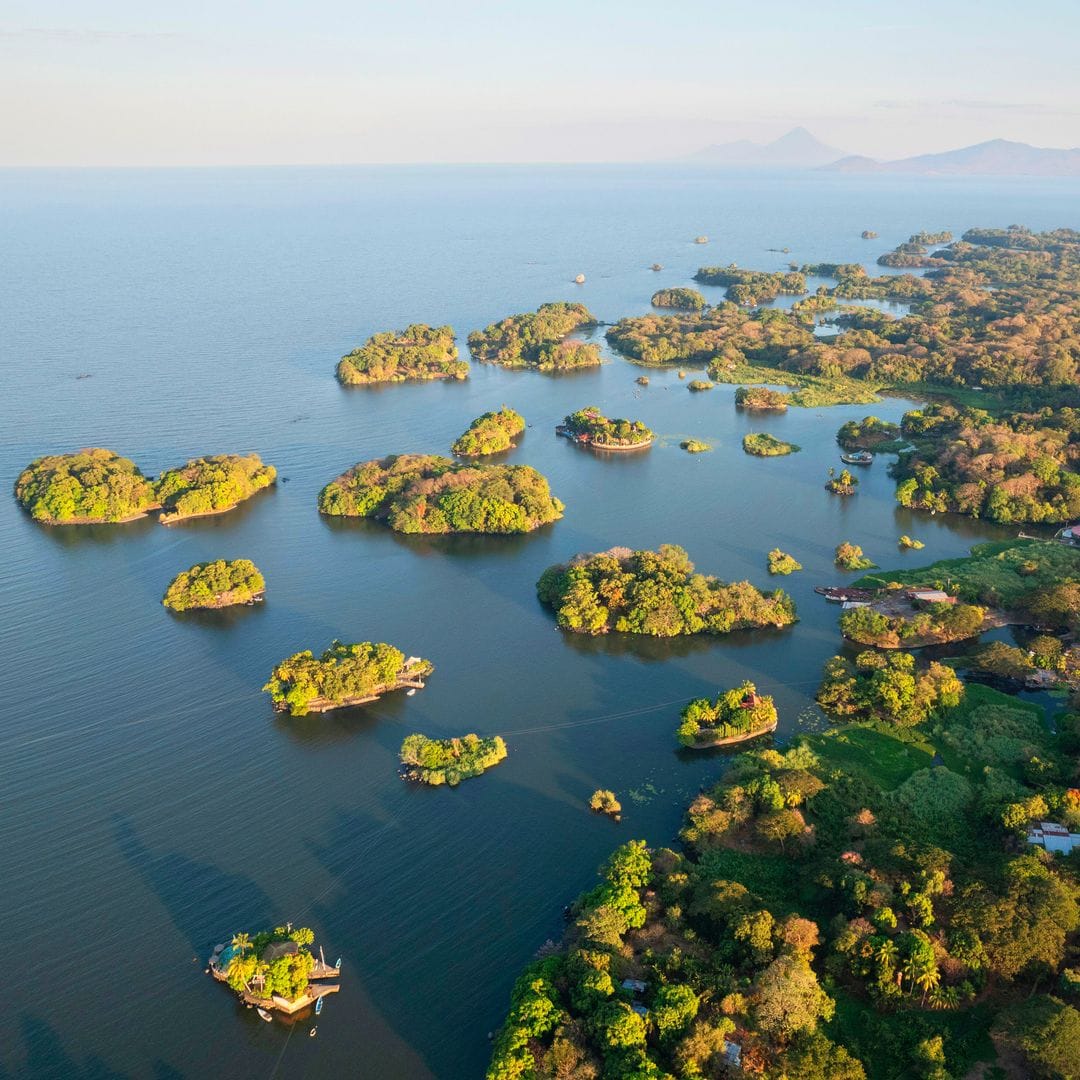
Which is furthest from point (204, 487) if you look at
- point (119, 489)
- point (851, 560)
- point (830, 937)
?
point (830, 937)

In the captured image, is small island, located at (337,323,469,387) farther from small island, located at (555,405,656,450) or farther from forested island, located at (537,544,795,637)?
forested island, located at (537,544,795,637)

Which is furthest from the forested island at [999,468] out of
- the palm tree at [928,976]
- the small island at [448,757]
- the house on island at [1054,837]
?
the palm tree at [928,976]

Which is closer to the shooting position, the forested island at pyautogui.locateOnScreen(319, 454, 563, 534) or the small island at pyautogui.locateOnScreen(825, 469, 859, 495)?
the forested island at pyautogui.locateOnScreen(319, 454, 563, 534)

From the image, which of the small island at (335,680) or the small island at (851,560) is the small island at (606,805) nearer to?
the small island at (335,680)

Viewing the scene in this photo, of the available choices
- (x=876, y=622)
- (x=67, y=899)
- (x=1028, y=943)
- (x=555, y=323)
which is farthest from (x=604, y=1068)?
(x=555, y=323)

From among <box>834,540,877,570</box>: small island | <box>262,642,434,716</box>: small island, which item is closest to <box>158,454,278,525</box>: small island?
<box>262,642,434,716</box>: small island

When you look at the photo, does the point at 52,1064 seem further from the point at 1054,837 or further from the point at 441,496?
the point at 441,496

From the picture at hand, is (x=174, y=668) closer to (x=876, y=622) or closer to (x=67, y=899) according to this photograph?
(x=67, y=899)
